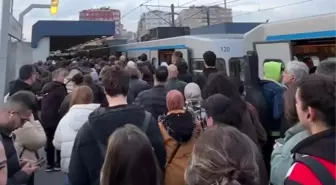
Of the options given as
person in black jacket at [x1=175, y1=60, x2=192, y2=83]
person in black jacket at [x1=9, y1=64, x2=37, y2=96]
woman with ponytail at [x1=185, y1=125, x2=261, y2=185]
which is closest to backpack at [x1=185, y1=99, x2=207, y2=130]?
woman with ponytail at [x1=185, y1=125, x2=261, y2=185]

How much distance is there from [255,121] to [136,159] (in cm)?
255

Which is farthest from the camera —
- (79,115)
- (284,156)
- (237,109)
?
(79,115)

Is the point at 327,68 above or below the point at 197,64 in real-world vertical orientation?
below

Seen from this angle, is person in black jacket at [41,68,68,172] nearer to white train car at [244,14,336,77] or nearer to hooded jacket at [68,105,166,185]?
hooded jacket at [68,105,166,185]

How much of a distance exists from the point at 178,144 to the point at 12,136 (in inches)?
56.6

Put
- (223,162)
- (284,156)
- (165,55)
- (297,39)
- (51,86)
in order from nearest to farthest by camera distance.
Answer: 1. (223,162)
2. (284,156)
3. (51,86)
4. (297,39)
5. (165,55)

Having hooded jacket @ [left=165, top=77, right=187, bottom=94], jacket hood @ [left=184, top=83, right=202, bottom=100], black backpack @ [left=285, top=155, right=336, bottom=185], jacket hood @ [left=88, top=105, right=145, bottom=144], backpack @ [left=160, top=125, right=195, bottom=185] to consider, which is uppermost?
hooded jacket @ [left=165, top=77, right=187, bottom=94]

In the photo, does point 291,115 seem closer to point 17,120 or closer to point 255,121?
point 255,121

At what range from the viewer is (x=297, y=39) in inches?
377

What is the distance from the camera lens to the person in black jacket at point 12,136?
3676 millimetres

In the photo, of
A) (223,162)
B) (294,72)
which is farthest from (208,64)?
(223,162)

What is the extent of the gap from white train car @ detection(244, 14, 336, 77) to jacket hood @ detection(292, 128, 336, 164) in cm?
646

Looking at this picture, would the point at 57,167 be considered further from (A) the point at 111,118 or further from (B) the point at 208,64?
(A) the point at 111,118

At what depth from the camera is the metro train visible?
8.93 m
